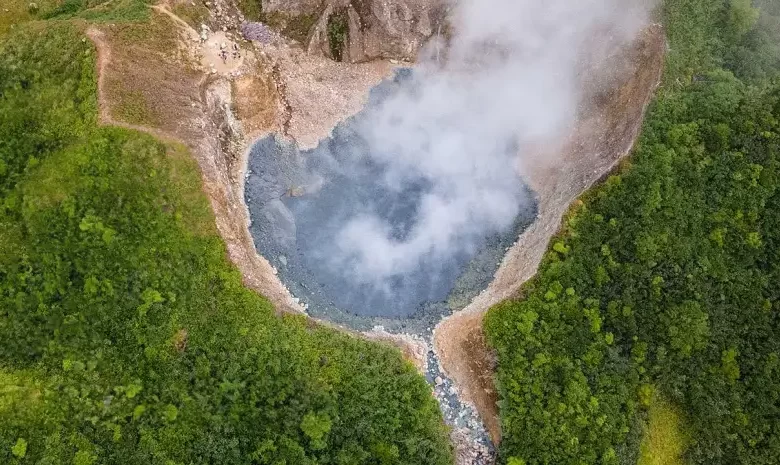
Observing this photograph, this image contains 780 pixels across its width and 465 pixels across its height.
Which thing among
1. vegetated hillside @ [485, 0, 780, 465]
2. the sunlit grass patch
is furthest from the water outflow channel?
the sunlit grass patch

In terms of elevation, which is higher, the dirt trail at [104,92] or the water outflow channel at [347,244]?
the dirt trail at [104,92]

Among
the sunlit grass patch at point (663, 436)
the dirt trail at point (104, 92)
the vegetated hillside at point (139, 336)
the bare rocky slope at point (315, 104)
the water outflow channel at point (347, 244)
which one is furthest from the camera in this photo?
the water outflow channel at point (347, 244)

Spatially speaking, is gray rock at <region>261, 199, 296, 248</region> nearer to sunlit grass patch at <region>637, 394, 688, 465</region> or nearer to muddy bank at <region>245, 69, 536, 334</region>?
muddy bank at <region>245, 69, 536, 334</region>

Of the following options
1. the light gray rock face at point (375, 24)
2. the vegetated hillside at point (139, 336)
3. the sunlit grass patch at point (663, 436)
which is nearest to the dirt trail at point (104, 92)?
the vegetated hillside at point (139, 336)

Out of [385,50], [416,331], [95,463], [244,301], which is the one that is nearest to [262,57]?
[385,50]

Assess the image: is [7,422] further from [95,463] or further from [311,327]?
[311,327]

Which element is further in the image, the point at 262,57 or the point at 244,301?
the point at 262,57

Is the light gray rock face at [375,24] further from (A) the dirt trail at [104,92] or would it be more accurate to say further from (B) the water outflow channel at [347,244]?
(A) the dirt trail at [104,92]
